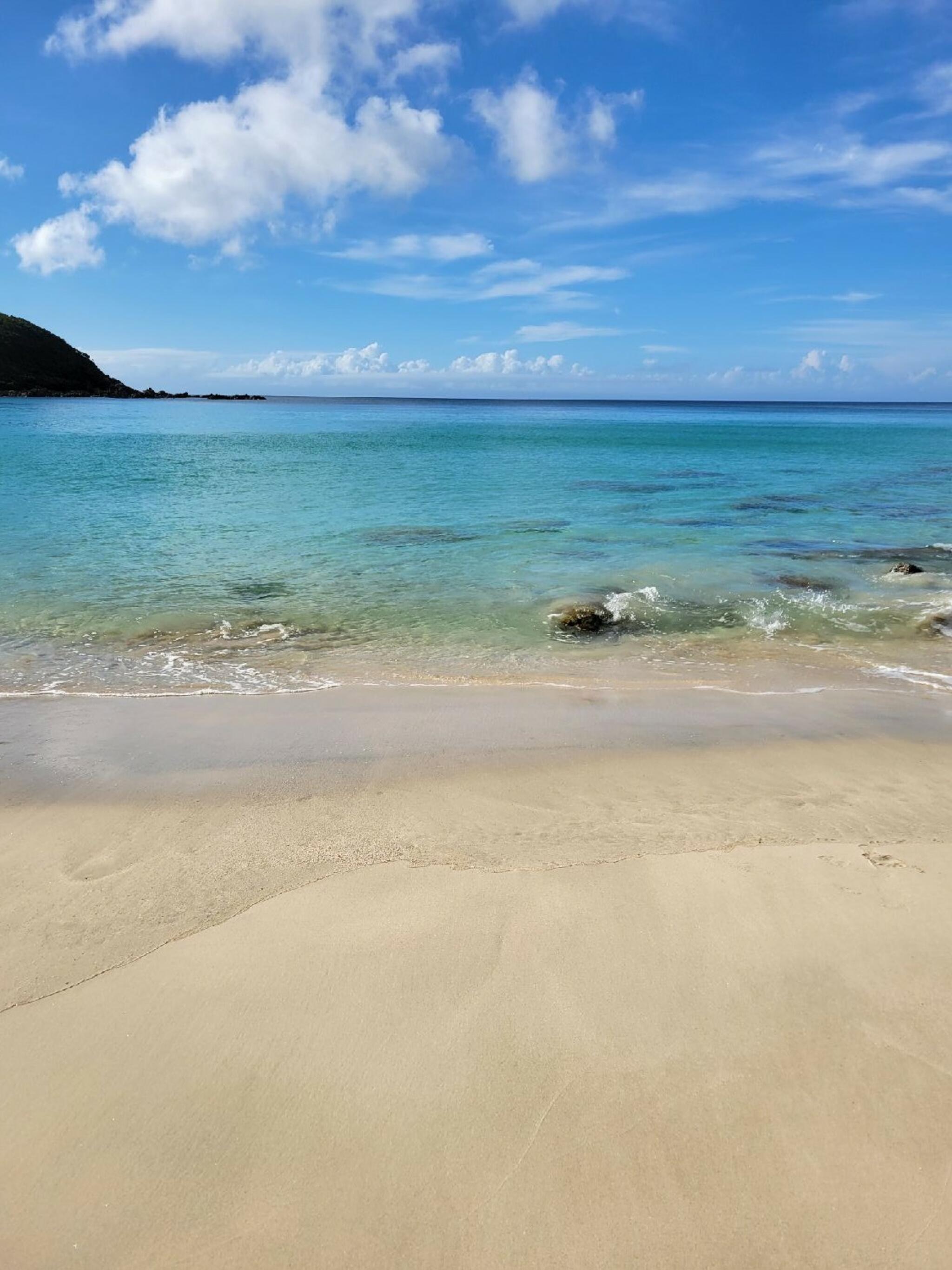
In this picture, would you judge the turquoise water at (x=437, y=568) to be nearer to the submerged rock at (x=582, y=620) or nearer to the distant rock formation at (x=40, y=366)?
the submerged rock at (x=582, y=620)

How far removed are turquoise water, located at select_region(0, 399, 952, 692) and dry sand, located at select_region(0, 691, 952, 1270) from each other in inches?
162

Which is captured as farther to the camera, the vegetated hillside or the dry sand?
the vegetated hillside

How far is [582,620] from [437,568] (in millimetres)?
5362

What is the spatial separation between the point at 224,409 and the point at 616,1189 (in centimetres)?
17195

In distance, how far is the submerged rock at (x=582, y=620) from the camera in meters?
12.2

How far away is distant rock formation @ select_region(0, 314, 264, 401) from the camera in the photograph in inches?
5472

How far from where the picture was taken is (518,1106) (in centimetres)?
345

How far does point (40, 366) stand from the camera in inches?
5758

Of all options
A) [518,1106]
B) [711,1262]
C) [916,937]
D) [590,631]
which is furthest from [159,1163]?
[590,631]

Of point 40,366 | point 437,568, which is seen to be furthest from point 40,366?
point 437,568

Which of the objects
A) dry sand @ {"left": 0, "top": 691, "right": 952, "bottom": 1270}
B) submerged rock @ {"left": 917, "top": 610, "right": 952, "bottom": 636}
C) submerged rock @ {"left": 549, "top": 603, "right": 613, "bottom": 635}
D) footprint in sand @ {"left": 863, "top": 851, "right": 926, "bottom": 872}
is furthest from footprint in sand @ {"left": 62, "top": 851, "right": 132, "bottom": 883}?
submerged rock @ {"left": 917, "top": 610, "right": 952, "bottom": 636}

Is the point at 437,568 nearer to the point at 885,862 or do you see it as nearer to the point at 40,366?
the point at 885,862

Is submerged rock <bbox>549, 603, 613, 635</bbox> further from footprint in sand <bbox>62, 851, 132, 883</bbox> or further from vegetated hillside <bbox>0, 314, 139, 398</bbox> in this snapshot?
vegetated hillside <bbox>0, 314, 139, 398</bbox>

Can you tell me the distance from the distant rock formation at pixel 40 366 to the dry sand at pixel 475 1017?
536 ft
